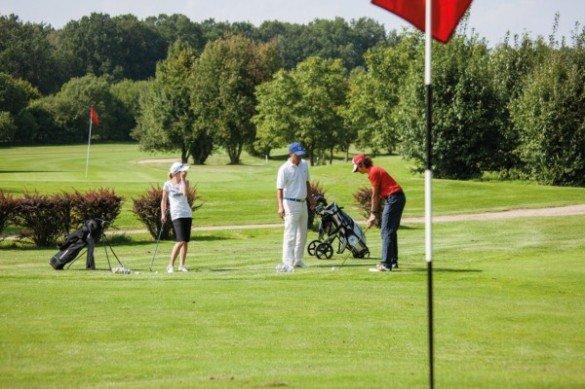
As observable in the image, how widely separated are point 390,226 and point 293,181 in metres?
1.98

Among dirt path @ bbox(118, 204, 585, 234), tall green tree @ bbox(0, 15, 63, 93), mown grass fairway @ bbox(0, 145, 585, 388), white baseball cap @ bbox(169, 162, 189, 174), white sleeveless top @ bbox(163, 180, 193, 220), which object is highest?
tall green tree @ bbox(0, 15, 63, 93)

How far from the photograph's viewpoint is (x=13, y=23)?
147375 millimetres

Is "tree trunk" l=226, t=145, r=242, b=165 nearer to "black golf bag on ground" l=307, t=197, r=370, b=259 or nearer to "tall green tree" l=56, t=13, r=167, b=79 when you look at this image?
"tall green tree" l=56, t=13, r=167, b=79

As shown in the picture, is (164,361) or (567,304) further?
(567,304)

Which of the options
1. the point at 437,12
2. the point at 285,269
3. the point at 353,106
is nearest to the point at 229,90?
the point at 353,106

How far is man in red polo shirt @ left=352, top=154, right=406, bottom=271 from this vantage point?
15695 millimetres

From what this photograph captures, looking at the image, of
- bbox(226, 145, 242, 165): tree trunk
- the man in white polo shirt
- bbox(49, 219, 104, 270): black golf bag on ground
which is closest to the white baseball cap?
the man in white polo shirt

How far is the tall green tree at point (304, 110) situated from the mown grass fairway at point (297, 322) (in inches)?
2146

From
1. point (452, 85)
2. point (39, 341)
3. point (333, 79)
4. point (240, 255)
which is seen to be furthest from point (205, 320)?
point (333, 79)

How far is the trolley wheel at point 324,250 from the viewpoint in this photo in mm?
18906

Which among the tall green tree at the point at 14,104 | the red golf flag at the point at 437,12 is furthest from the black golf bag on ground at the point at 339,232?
the tall green tree at the point at 14,104

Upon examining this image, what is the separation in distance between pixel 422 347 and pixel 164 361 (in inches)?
99.9

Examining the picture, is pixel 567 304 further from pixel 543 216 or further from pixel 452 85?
pixel 452 85

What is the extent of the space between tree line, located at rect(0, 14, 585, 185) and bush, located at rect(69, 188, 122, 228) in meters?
22.2
